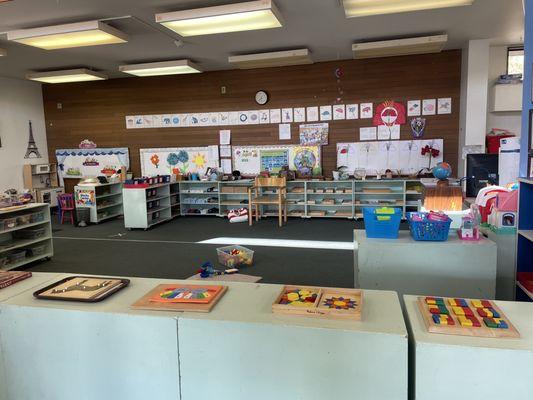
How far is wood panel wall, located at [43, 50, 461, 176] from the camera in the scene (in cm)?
784

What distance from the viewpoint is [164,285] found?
1913 mm

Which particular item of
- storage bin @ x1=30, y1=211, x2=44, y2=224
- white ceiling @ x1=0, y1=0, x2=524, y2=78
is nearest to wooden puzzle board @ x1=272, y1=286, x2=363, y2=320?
white ceiling @ x1=0, y1=0, x2=524, y2=78

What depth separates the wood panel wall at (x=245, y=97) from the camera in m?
7.84

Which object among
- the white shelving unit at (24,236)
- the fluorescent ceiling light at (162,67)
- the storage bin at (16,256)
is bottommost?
the storage bin at (16,256)

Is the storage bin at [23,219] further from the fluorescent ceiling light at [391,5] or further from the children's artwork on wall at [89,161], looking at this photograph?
the fluorescent ceiling light at [391,5]

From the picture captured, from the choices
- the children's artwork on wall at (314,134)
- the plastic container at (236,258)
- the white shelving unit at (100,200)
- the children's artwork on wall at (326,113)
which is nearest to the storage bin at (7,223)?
the plastic container at (236,258)

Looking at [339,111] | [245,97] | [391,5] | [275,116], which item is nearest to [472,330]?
[391,5]

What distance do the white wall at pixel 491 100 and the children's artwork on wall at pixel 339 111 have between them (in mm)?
2654

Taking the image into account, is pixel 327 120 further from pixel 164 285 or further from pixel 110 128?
pixel 164 285

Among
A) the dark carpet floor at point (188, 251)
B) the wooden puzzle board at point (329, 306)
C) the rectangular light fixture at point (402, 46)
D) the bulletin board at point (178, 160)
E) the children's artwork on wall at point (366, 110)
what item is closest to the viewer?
the wooden puzzle board at point (329, 306)

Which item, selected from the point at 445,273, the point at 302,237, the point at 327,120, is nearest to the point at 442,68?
the point at 327,120

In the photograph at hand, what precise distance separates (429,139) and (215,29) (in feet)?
15.5

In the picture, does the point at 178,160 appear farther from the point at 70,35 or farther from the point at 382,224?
→ the point at 382,224

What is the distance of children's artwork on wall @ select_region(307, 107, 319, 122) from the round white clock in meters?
0.95
